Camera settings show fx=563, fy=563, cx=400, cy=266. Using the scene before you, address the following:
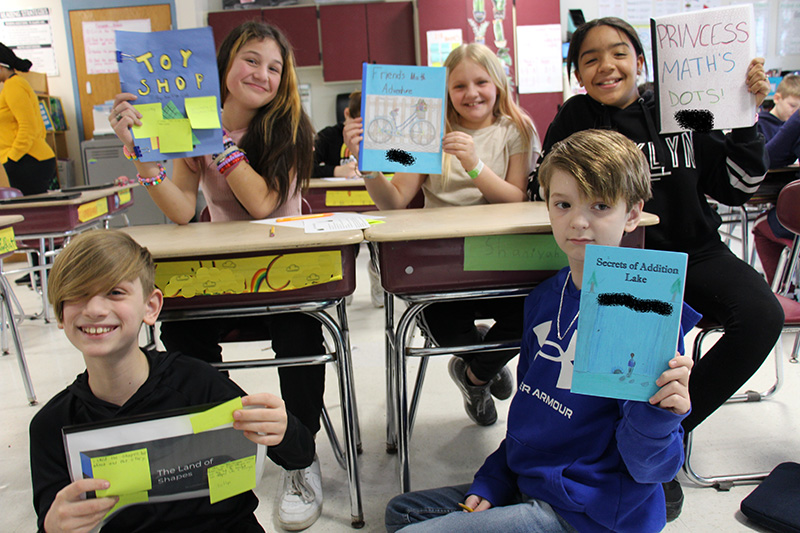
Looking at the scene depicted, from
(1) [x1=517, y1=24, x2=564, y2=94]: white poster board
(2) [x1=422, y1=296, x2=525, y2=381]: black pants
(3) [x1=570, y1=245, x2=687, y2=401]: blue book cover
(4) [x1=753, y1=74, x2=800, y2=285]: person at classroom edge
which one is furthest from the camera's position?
(1) [x1=517, y1=24, x2=564, y2=94]: white poster board

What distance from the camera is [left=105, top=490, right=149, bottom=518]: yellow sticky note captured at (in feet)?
2.59

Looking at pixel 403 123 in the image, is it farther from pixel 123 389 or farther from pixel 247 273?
pixel 123 389

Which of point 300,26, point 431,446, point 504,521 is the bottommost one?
point 431,446

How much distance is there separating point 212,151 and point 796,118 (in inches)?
105

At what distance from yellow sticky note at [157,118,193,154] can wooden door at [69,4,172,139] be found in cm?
480

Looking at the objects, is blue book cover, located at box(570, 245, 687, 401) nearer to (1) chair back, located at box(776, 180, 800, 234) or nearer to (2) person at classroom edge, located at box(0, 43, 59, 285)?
(1) chair back, located at box(776, 180, 800, 234)

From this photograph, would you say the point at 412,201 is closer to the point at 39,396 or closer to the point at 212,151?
the point at 212,151

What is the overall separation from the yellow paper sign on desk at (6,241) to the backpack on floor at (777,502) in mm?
2405

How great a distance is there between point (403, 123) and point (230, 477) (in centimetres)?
91

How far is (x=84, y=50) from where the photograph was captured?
546 cm

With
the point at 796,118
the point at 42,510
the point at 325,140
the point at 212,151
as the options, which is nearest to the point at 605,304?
the point at 42,510

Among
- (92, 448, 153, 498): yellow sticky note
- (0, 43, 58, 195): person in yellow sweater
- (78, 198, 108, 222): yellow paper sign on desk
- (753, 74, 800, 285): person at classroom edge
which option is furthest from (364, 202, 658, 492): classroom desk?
(0, 43, 58, 195): person in yellow sweater

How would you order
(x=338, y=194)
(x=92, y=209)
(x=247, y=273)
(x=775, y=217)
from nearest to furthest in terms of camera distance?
(x=247, y=273), (x=775, y=217), (x=92, y=209), (x=338, y=194)

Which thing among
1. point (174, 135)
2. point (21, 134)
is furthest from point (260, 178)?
point (21, 134)
